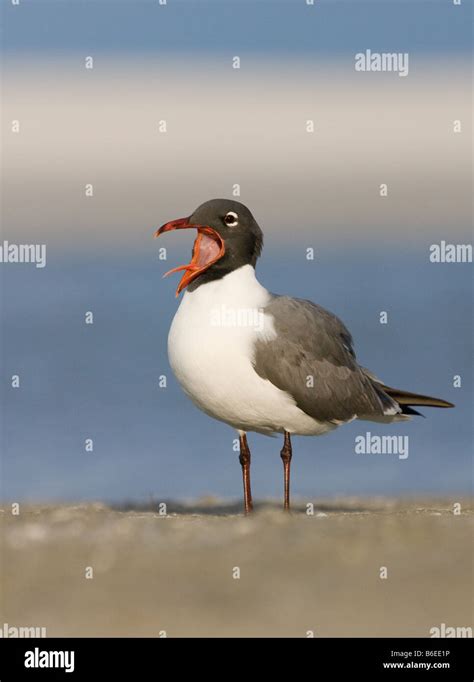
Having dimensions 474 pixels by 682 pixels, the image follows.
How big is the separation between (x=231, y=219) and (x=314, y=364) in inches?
46.6

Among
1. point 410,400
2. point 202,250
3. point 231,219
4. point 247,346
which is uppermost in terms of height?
point 231,219

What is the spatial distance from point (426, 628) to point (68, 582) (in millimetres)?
2074

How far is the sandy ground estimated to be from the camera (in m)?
9.12

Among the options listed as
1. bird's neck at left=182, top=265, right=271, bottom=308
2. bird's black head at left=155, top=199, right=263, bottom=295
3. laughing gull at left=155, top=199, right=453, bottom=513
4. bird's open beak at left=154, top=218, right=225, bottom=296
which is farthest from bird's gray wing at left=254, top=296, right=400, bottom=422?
bird's open beak at left=154, top=218, right=225, bottom=296

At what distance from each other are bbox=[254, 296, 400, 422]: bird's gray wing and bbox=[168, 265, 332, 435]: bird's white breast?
72 mm

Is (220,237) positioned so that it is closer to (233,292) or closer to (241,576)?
(233,292)

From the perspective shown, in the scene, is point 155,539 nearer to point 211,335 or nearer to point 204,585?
point 204,585

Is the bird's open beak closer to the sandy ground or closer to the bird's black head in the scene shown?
the bird's black head

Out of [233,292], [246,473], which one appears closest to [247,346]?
[233,292]

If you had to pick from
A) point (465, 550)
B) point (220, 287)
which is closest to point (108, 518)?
point (220, 287)

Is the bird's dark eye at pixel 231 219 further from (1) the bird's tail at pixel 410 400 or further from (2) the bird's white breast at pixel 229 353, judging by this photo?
(1) the bird's tail at pixel 410 400

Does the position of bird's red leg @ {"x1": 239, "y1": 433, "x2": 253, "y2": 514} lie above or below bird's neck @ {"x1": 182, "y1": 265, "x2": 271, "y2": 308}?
below

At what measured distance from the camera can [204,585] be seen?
9500 mm

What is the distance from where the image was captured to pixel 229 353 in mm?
11375
